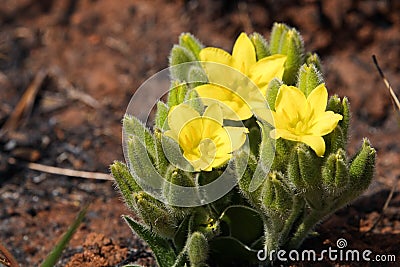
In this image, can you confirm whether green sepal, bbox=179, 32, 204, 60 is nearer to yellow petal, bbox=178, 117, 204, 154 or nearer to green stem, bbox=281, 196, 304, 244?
yellow petal, bbox=178, 117, 204, 154

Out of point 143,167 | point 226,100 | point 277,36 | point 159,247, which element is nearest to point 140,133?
point 143,167

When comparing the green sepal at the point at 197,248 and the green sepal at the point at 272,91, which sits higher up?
the green sepal at the point at 272,91

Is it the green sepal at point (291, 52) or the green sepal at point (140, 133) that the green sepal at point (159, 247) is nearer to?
the green sepal at point (140, 133)

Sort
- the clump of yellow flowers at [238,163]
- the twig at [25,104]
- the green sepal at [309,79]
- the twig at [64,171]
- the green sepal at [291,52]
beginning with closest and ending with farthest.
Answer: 1. the clump of yellow flowers at [238,163]
2. the green sepal at [309,79]
3. the green sepal at [291,52]
4. the twig at [64,171]
5. the twig at [25,104]

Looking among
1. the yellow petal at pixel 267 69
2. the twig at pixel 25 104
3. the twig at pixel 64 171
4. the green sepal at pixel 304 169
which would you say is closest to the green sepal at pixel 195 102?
the yellow petal at pixel 267 69

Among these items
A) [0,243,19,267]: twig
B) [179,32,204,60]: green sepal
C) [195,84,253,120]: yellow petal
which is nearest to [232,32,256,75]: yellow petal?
[195,84,253,120]: yellow petal

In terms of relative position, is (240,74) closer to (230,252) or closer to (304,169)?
(304,169)

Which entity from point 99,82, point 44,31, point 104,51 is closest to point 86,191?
point 99,82
